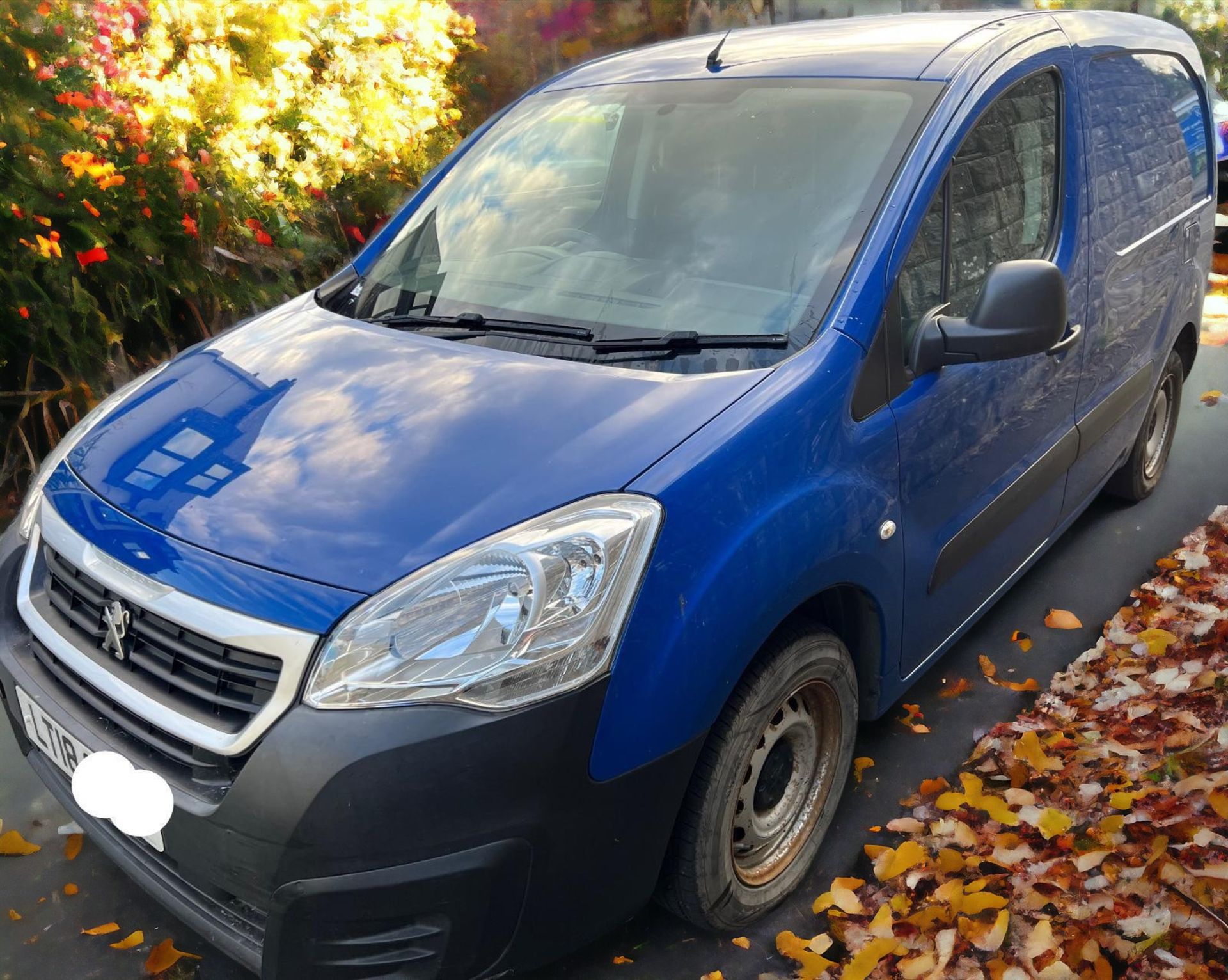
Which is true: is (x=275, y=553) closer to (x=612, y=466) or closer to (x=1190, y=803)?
(x=612, y=466)

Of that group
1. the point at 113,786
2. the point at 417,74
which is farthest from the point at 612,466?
the point at 417,74

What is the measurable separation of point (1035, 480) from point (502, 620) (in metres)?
1.89

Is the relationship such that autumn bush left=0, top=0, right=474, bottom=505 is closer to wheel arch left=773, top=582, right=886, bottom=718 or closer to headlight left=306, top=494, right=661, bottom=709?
headlight left=306, top=494, right=661, bottom=709

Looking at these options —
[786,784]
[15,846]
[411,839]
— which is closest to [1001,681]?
[786,784]

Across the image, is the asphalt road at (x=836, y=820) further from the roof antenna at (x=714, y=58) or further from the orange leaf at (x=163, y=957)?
the roof antenna at (x=714, y=58)

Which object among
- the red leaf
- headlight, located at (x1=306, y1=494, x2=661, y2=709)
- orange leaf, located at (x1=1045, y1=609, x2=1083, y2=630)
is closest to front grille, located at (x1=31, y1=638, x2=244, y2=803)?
headlight, located at (x1=306, y1=494, x2=661, y2=709)

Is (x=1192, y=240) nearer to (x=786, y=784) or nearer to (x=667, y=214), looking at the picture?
(x=667, y=214)

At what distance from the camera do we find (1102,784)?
264 centimetres

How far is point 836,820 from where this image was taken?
2.72 m

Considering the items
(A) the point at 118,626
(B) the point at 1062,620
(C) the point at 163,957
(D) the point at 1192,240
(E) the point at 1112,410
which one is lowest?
(B) the point at 1062,620

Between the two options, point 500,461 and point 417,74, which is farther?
point 417,74

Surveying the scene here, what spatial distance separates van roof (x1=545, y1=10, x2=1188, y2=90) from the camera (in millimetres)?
2697

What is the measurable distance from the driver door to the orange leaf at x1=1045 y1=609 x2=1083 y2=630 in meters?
0.43

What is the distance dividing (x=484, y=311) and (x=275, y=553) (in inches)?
37.1
